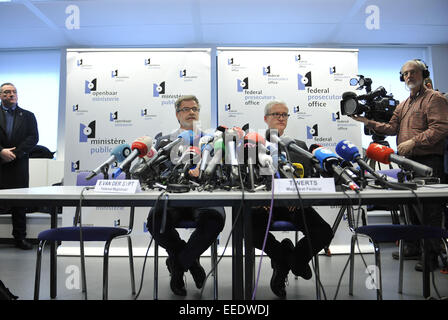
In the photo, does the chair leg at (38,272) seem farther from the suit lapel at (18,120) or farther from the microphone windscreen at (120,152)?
the suit lapel at (18,120)

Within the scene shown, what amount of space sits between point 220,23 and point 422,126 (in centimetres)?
302

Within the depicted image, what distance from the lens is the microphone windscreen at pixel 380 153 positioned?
1264 mm

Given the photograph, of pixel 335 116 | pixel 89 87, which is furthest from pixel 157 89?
pixel 335 116

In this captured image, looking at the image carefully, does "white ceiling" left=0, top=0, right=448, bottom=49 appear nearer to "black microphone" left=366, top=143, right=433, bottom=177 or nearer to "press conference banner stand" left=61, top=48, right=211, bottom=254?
"press conference banner stand" left=61, top=48, right=211, bottom=254

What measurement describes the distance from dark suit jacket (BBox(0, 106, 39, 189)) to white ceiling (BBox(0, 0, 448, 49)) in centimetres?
153

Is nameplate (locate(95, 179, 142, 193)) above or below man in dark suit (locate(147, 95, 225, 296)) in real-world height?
above

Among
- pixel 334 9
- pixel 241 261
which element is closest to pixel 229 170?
pixel 241 261

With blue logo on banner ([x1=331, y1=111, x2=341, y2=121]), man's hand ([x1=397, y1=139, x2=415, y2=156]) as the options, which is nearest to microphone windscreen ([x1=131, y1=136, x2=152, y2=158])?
man's hand ([x1=397, y1=139, x2=415, y2=156])

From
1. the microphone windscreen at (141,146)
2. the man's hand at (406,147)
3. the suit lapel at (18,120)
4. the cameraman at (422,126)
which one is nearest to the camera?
the microphone windscreen at (141,146)

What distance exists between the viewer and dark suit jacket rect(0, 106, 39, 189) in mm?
3377

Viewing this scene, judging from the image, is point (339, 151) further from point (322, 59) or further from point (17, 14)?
point (17, 14)

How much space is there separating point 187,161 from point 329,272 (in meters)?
1.75

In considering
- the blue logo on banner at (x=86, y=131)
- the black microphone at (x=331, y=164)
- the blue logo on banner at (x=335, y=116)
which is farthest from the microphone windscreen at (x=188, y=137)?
the blue logo on banner at (x=335, y=116)

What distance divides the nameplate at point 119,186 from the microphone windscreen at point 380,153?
969 millimetres
